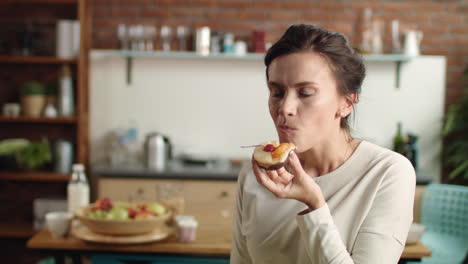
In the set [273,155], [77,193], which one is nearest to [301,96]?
[273,155]

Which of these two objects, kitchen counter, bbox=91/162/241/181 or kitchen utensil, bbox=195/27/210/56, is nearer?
kitchen counter, bbox=91/162/241/181

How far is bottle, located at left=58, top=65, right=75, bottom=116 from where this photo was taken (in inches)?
164

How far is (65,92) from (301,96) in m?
3.08

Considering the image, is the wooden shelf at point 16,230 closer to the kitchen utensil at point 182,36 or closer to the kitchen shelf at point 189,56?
the kitchen shelf at point 189,56

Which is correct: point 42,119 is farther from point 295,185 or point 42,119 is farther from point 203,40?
point 295,185

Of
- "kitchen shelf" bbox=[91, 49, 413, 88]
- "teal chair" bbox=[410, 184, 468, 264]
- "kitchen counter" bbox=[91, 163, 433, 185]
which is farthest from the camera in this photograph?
"kitchen shelf" bbox=[91, 49, 413, 88]

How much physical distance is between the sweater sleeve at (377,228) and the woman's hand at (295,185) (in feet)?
0.10

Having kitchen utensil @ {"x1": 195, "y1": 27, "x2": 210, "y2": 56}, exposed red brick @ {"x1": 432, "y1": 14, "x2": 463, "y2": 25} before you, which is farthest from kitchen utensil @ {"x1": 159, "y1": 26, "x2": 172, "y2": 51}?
exposed red brick @ {"x1": 432, "y1": 14, "x2": 463, "y2": 25}

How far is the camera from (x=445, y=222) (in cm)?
347

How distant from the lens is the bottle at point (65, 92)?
13.7 feet

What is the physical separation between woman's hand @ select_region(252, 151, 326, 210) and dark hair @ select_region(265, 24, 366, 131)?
0.26m

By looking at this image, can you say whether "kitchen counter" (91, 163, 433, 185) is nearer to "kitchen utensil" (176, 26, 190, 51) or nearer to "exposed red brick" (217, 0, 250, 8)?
"kitchen utensil" (176, 26, 190, 51)

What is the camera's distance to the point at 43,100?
423 centimetres

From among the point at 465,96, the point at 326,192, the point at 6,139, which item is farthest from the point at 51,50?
the point at 326,192
